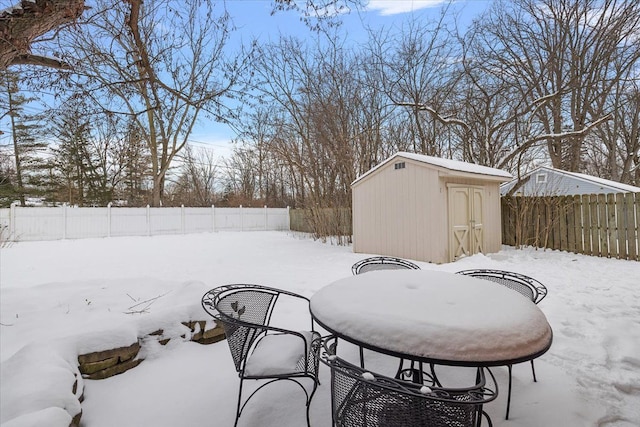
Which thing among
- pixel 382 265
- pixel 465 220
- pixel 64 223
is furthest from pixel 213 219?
pixel 382 265

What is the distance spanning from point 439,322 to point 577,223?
7.92 metres

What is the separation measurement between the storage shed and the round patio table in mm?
4936

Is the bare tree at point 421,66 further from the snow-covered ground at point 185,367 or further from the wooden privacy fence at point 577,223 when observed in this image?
the snow-covered ground at point 185,367

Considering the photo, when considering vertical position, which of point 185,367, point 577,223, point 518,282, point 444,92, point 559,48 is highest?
point 559,48

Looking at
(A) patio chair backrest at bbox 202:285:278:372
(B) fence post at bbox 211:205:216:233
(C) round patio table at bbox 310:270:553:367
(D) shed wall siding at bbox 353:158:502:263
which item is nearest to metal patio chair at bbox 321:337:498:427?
(C) round patio table at bbox 310:270:553:367

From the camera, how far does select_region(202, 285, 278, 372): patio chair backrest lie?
5.43ft

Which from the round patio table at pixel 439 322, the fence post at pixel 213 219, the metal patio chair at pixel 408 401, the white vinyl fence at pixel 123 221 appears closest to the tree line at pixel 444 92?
the white vinyl fence at pixel 123 221

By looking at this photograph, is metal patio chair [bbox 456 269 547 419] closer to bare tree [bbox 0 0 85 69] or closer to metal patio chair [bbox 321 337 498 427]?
metal patio chair [bbox 321 337 498 427]

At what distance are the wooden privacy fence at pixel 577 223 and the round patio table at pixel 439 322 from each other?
6.74 meters

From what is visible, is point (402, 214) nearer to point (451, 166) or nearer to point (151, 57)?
point (451, 166)

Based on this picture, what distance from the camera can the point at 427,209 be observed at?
261 inches

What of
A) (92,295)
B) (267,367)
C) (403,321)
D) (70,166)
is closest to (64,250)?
(92,295)

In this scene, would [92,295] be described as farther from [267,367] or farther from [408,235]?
[408,235]

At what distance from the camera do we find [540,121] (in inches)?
488
